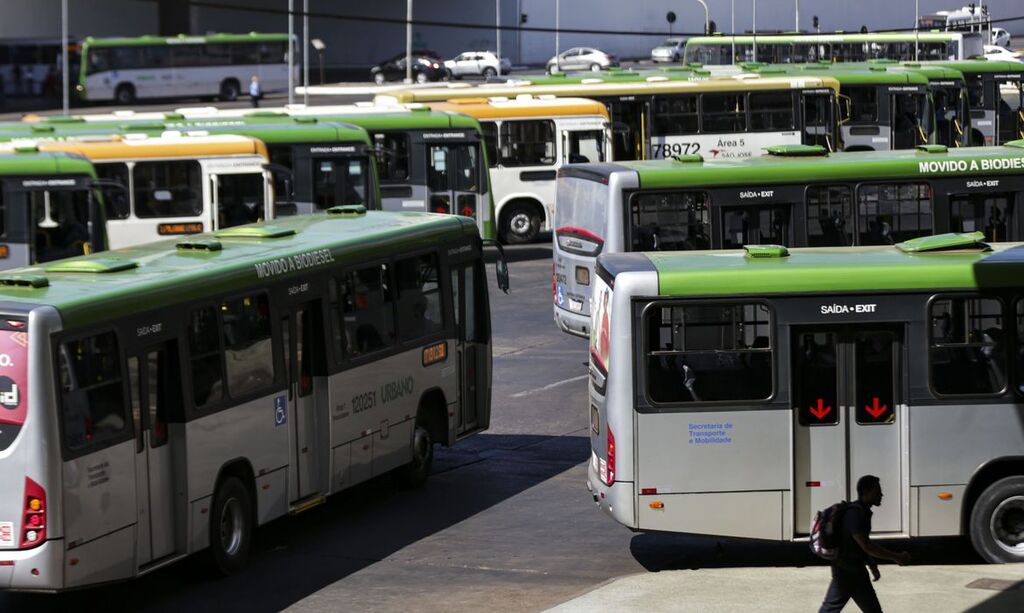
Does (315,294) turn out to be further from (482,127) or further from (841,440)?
(482,127)

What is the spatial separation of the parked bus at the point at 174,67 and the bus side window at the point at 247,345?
62.5 meters

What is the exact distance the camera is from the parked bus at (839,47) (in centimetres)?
6419

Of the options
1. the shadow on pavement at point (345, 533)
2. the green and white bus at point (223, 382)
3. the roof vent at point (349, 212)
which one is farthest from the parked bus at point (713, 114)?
the green and white bus at point (223, 382)

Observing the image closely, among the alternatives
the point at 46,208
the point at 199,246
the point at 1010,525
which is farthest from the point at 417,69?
the point at 1010,525

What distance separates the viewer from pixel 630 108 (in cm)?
3900

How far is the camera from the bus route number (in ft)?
126

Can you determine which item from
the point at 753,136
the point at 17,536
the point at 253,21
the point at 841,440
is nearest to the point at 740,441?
the point at 841,440

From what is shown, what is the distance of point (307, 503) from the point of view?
14.8 meters

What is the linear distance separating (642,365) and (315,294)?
3.47 meters

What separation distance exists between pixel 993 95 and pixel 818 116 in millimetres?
11661

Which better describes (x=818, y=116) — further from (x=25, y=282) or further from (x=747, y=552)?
(x=25, y=282)

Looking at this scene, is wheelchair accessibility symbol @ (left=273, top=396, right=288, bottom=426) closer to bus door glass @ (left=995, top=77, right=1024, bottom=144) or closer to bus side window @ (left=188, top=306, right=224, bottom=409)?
bus side window @ (left=188, top=306, right=224, bottom=409)

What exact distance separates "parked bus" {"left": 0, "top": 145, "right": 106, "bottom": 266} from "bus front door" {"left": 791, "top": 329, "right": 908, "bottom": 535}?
14910 millimetres

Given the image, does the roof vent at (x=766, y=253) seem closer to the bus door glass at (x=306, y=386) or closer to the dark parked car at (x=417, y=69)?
the bus door glass at (x=306, y=386)
